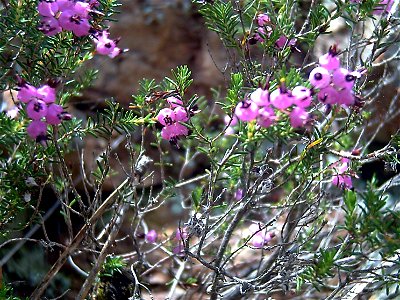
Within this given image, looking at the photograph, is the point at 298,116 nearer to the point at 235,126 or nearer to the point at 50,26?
the point at 235,126

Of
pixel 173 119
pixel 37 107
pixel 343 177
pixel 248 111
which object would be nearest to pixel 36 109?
pixel 37 107

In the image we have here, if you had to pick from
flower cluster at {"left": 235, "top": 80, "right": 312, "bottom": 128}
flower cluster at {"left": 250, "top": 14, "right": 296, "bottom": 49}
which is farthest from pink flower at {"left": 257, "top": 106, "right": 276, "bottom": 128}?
flower cluster at {"left": 250, "top": 14, "right": 296, "bottom": 49}

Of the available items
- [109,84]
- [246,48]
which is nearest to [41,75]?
[246,48]

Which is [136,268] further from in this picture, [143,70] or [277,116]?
[143,70]

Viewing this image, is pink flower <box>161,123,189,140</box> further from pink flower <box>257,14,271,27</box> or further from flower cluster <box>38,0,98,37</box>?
pink flower <box>257,14,271,27</box>

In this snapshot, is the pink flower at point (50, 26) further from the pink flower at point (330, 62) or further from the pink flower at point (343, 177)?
the pink flower at point (343, 177)
